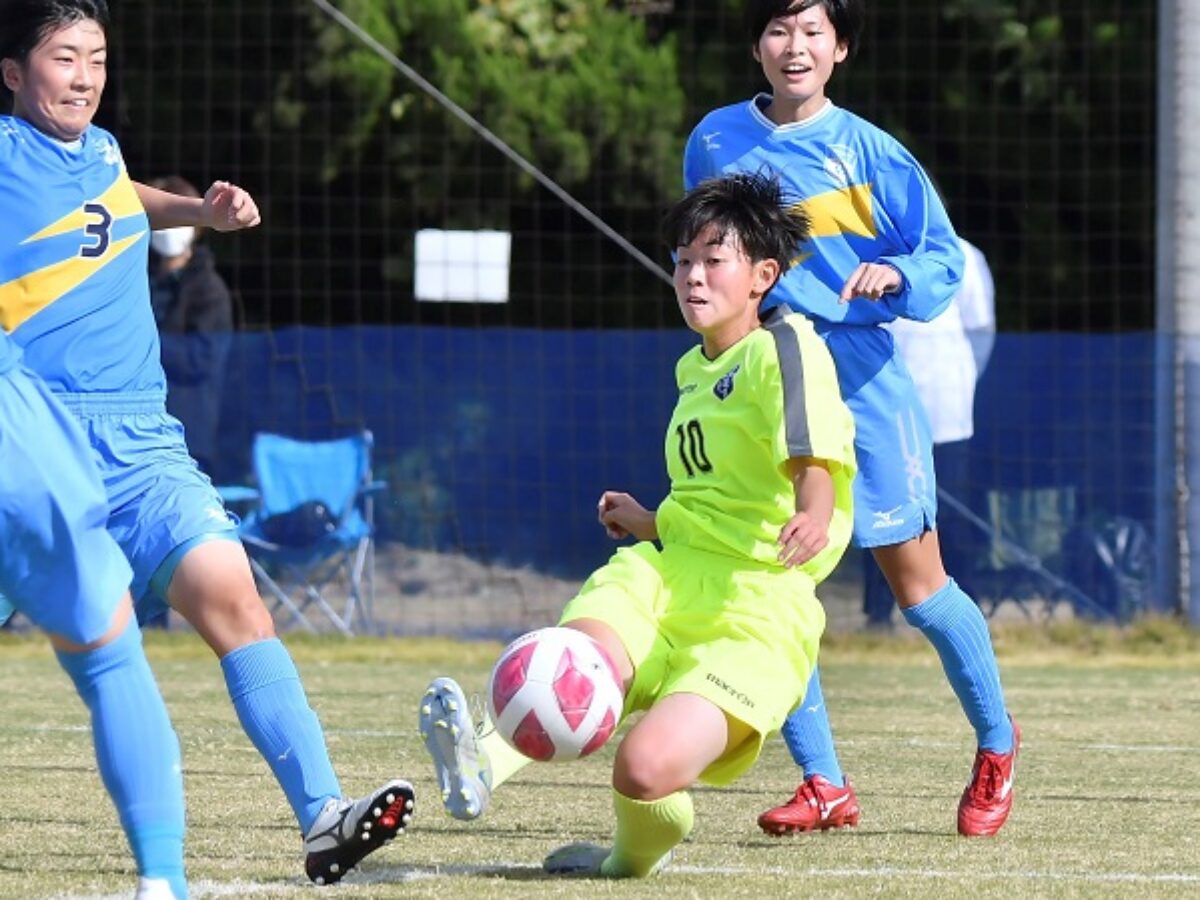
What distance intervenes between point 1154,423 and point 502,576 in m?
3.23

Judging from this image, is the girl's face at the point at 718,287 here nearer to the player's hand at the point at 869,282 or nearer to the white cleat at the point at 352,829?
the player's hand at the point at 869,282

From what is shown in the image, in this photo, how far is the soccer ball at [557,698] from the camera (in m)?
4.86

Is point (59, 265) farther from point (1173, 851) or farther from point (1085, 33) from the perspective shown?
point (1085, 33)

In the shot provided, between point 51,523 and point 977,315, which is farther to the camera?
point 977,315

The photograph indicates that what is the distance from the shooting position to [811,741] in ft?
19.9

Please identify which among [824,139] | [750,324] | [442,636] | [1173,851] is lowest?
[442,636]

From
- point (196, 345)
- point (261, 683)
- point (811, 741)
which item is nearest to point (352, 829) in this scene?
point (261, 683)

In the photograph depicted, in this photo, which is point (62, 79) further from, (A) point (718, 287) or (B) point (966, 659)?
(B) point (966, 659)

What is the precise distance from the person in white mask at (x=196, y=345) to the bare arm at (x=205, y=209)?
22.7 feet

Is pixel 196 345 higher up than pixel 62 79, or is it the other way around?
pixel 62 79

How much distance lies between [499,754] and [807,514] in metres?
0.77

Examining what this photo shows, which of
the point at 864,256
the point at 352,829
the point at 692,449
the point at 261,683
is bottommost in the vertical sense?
the point at 352,829

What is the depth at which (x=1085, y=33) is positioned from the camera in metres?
15.7

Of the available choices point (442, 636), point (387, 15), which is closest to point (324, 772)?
point (442, 636)
